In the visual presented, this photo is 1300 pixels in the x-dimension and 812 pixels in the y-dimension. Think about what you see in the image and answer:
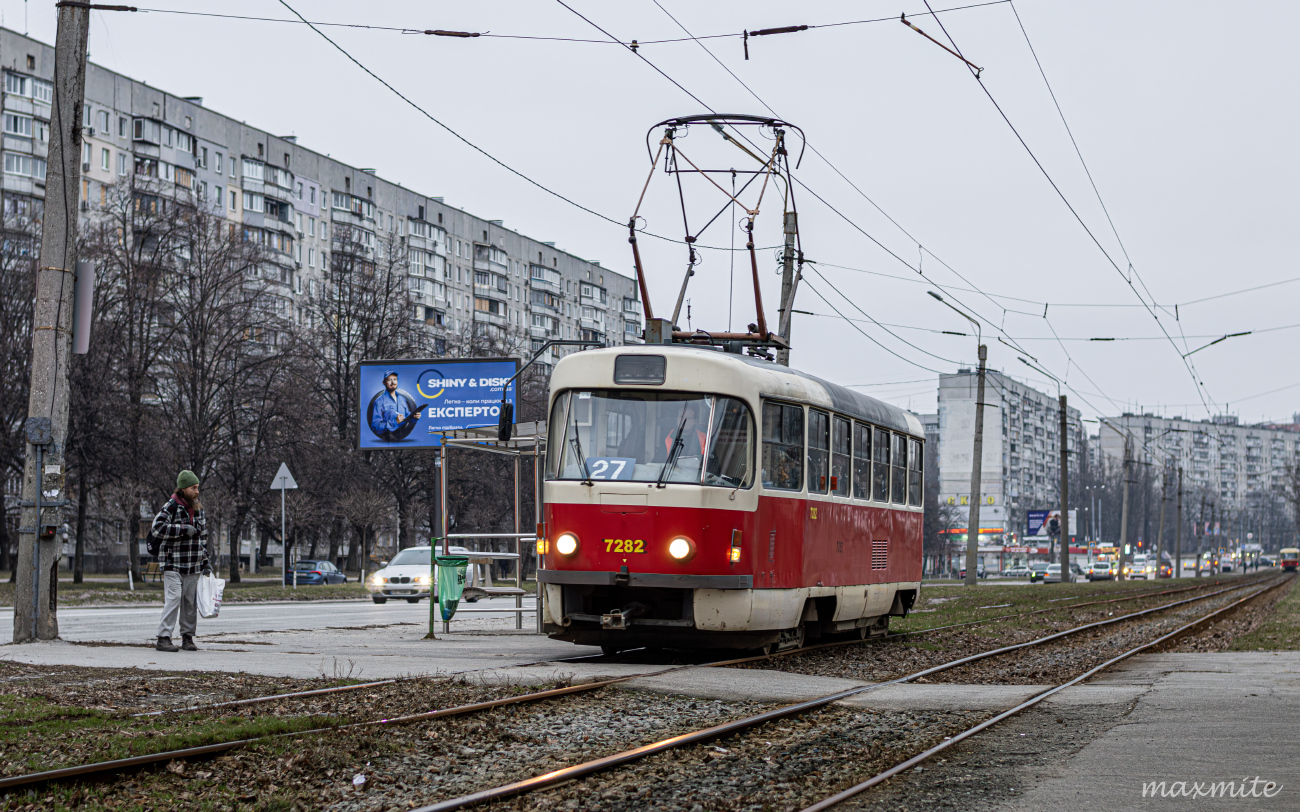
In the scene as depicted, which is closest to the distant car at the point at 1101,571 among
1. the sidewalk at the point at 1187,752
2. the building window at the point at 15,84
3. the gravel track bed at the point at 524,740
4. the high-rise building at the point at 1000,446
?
the high-rise building at the point at 1000,446

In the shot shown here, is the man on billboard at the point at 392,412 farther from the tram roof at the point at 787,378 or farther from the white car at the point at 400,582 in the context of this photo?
the tram roof at the point at 787,378

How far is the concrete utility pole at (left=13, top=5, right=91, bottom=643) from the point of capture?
1551cm

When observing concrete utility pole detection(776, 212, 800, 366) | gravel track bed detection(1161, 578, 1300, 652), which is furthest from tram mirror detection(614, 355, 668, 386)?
concrete utility pole detection(776, 212, 800, 366)

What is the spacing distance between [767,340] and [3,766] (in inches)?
511

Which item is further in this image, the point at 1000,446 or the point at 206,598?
the point at 1000,446

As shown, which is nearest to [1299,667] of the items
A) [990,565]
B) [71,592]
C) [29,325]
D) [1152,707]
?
[1152,707]

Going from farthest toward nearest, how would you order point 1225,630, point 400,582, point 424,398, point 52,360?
point 400,582 → point 424,398 → point 1225,630 → point 52,360

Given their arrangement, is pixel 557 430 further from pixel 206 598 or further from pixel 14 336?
pixel 14 336

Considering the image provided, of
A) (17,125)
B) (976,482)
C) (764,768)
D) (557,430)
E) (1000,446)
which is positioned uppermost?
(17,125)

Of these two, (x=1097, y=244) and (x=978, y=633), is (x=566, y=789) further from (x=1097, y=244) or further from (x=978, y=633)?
(x=1097, y=244)

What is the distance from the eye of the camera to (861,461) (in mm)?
17500

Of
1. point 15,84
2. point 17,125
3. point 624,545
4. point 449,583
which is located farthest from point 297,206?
point 624,545

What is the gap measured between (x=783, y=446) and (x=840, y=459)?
1964mm

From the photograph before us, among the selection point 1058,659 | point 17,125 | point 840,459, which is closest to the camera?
point 1058,659
